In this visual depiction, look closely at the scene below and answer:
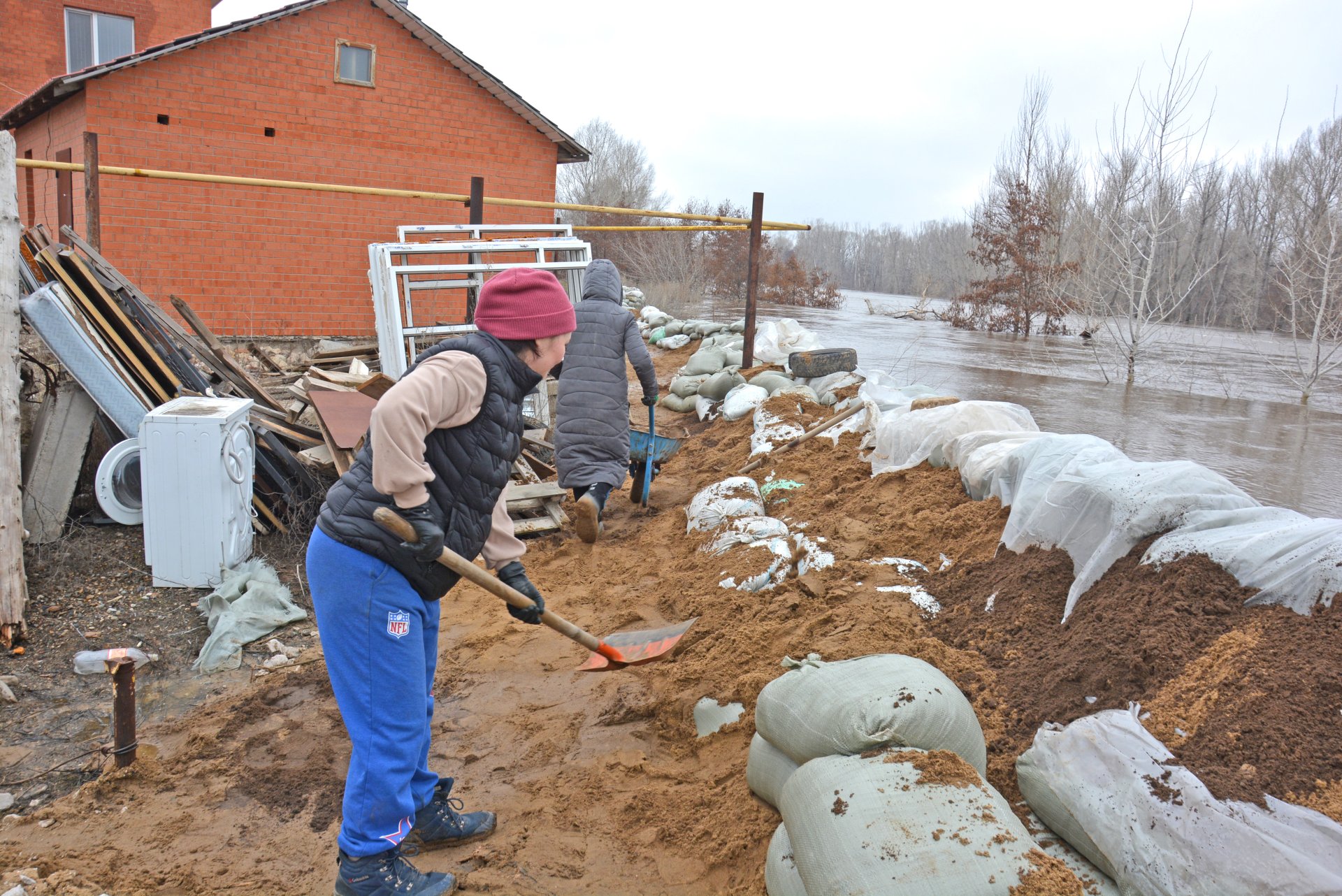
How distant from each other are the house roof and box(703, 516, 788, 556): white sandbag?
34.1ft

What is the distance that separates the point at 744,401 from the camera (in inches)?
306

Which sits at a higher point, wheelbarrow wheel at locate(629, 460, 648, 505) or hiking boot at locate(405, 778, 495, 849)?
wheelbarrow wheel at locate(629, 460, 648, 505)

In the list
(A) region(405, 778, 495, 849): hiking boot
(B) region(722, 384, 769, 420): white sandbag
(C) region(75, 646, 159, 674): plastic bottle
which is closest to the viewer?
(A) region(405, 778, 495, 849): hiking boot

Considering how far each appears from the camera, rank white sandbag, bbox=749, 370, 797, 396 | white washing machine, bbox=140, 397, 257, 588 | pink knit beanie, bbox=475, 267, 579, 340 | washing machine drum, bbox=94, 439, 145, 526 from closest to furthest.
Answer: pink knit beanie, bbox=475, 267, 579, 340 → white washing machine, bbox=140, 397, 257, 588 → washing machine drum, bbox=94, 439, 145, 526 → white sandbag, bbox=749, 370, 797, 396

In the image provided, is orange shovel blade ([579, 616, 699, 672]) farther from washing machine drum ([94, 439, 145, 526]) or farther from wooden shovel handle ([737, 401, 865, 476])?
wooden shovel handle ([737, 401, 865, 476])

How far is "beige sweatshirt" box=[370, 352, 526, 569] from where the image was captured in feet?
6.61

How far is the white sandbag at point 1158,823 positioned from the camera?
166cm

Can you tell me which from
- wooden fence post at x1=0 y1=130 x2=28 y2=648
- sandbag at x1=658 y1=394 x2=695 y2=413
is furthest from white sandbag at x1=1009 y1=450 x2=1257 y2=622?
sandbag at x1=658 y1=394 x2=695 y2=413

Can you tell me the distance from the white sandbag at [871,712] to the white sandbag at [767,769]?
0.05m

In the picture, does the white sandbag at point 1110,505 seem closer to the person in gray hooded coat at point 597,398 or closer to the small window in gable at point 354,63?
the person in gray hooded coat at point 597,398

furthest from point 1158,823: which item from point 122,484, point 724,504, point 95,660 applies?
point 122,484

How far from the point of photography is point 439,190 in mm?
13430

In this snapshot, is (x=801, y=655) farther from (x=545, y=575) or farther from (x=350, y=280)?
(x=350, y=280)

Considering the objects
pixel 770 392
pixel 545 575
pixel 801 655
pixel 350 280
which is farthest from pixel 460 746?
pixel 350 280
